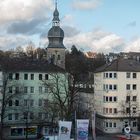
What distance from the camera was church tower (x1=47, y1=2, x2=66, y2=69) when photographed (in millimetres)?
100688

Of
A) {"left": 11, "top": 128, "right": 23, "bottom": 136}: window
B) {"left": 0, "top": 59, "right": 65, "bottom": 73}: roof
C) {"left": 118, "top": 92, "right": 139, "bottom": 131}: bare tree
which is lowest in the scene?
{"left": 11, "top": 128, "right": 23, "bottom": 136}: window

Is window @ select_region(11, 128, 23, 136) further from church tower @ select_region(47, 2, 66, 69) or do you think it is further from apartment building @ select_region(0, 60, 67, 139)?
church tower @ select_region(47, 2, 66, 69)

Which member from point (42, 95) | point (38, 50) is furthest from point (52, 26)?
point (38, 50)

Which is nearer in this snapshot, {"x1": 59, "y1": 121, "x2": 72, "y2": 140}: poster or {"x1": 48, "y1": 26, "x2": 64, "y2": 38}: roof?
{"x1": 59, "y1": 121, "x2": 72, "y2": 140}: poster

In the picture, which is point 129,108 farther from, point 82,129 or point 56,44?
point 82,129

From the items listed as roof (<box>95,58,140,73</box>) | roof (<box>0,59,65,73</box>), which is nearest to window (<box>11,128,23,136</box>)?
roof (<box>0,59,65,73</box>)

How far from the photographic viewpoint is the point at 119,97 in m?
79.9

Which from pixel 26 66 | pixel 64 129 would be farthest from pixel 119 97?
pixel 64 129

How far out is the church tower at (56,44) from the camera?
101 m

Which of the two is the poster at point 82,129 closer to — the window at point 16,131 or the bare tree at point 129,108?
the window at point 16,131

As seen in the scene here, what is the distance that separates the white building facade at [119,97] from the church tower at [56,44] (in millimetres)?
21414

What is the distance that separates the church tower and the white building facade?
21414mm

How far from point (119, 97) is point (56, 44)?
1114 inches

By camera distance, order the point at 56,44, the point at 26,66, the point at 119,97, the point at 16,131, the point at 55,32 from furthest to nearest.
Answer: the point at 55,32
the point at 56,44
the point at 119,97
the point at 26,66
the point at 16,131
